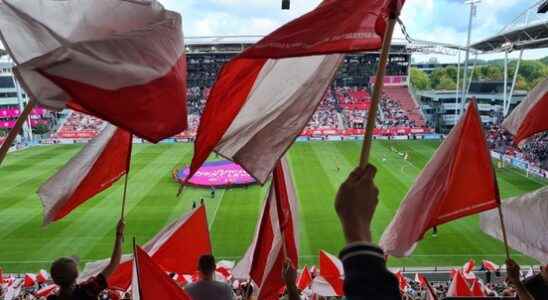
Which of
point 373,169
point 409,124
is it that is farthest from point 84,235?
point 409,124

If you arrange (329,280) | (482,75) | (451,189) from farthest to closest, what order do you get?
(482,75) → (329,280) → (451,189)

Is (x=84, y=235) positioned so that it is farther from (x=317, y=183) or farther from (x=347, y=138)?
(x=347, y=138)

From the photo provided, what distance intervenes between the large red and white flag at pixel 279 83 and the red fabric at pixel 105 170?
124 cm

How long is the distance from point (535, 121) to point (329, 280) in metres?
5.48

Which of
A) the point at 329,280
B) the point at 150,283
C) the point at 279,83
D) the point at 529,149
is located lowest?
the point at 529,149

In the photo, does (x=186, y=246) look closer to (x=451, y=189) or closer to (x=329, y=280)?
(x=451, y=189)

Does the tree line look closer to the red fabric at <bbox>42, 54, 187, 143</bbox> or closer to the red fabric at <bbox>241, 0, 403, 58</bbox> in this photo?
the red fabric at <bbox>241, 0, 403, 58</bbox>

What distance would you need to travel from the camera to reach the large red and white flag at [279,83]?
3.11m

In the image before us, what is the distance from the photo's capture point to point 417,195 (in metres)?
3.97

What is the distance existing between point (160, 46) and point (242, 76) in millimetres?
698

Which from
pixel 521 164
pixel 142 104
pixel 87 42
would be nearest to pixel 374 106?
pixel 142 104

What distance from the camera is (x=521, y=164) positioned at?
29.5 m

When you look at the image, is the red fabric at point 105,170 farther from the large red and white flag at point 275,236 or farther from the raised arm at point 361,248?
the raised arm at point 361,248

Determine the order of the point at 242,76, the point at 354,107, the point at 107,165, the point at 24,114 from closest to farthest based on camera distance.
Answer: the point at 24,114, the point at 242,76, the point at 107,165, the point at 354,107
